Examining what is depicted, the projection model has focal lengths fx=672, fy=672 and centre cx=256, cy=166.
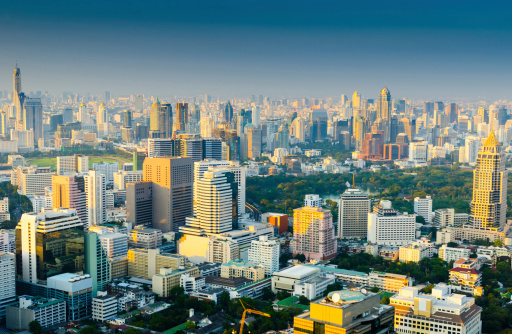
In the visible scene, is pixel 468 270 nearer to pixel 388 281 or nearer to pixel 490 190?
pixel 388 281

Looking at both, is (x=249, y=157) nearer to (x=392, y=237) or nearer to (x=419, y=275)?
(x=392, y=237)

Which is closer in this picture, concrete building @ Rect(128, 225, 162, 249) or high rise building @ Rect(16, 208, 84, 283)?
high rise building @ Rect(16, 208, 84, 283)

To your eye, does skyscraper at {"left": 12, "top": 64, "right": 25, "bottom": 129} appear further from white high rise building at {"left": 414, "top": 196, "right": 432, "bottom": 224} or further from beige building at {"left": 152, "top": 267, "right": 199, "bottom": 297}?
beige building at {"left": 152, "top": 267, "right": 199, "bottom": 297}

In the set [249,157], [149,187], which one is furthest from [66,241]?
[249,157]

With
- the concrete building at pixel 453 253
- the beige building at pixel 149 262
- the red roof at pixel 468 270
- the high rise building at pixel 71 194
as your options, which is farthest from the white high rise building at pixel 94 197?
the red roof at pixel 468 270

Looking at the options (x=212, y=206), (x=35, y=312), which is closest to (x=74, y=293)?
(x=35, y=312)

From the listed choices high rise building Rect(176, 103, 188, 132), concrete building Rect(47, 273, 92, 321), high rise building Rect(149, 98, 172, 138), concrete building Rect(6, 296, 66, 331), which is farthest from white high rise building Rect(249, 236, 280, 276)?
high rise building Rect(149, 98, 172, 138)
